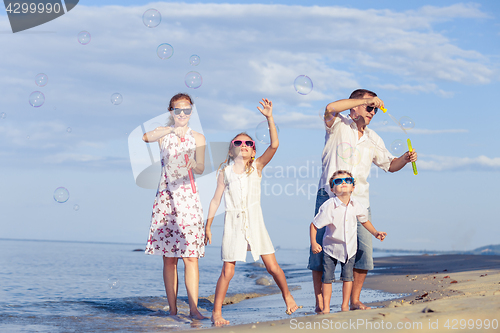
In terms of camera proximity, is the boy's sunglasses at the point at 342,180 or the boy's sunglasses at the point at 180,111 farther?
the boy's sunglasses at the point at 180,111

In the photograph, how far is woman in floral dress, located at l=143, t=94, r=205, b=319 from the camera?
5.14m

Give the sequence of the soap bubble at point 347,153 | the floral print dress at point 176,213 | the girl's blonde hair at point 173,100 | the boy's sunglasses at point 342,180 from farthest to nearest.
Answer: the girl's blonde hair at point 173,100
the floral print dress at point 176,213
the soap bubble at point 347,153
the boy's sunglasses at point 342,180

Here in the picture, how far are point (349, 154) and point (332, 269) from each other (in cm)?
115

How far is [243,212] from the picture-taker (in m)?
4.66

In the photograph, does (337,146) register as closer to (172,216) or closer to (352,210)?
(352,210)

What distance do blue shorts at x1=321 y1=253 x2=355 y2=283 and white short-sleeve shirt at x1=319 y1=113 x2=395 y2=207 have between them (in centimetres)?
62

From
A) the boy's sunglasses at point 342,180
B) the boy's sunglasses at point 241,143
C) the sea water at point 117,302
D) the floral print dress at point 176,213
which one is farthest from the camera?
the floral print dress at point 176,213

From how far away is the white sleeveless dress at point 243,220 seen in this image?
4566mm

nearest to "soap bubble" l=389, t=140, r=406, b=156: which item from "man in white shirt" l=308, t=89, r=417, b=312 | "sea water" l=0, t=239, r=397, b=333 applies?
"man in white shirt" l=308, t=89, r=417, b=312

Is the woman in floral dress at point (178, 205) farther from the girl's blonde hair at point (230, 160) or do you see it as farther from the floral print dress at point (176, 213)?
the girl's blonde hair at point (230, 160)

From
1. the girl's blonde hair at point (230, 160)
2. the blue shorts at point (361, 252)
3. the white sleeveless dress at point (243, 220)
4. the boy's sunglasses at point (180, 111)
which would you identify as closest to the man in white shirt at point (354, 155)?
the blue shorts at point (361, 252)

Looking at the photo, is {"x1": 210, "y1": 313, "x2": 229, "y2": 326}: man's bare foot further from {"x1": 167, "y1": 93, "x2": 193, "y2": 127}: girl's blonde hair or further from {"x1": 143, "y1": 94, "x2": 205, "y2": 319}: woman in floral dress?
{"x1": 167, "y1": 93, "x2": 193, "y2": 127}: girl's blonde hair

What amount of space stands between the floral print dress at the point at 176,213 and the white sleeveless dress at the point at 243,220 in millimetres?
587

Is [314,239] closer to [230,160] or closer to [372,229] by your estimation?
[372,229]
